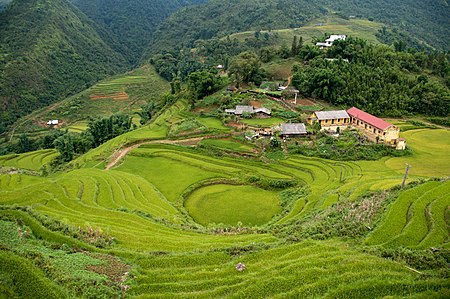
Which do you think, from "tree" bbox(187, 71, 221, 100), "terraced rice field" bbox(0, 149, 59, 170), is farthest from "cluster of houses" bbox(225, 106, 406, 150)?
"terraced rice field" bbox(0, 149, 59, 170)

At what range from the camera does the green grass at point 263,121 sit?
44606mm

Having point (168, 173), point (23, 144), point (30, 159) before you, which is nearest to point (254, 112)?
point (168, 173)

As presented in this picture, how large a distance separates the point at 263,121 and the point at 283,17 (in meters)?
86.7

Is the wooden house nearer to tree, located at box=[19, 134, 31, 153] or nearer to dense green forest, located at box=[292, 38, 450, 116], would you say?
dense green forest, located at box=[292, 38, 450, 116]

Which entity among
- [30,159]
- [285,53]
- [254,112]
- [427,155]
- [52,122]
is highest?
[285,53]

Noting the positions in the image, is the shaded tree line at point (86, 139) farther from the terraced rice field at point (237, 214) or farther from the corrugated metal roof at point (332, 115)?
the corrugated metal roof at point (332, 115)

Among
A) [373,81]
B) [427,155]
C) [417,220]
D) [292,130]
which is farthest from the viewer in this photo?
[373,81]

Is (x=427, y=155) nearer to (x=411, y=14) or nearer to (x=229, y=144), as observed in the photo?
(x=229, y=144)

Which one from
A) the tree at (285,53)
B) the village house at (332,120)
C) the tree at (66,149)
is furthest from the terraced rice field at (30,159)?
the tree at (285,53)

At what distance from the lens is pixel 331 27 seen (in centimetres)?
11000

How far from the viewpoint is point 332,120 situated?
43.8 metres

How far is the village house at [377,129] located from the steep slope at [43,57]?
7366 cm

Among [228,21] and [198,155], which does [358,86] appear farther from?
[228,21]

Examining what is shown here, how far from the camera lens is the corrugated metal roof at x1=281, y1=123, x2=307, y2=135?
40.6 m
